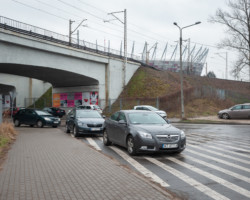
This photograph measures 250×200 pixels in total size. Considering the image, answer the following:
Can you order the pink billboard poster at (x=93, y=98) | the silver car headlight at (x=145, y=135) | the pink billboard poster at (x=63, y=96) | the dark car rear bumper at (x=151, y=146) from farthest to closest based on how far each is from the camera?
the pink billboard poster at (x=63, y=96) → the pink billboard poster at (x=93, y=98) → the silver car headlight at (x=145, y=135) → the dark car rear bumper at (x=151, y=146)

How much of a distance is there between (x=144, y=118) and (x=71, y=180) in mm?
4996

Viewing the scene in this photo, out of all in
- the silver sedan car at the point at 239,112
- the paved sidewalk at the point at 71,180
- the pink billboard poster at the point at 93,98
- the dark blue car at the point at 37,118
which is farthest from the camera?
the pink billboard poster at the point at 93,98

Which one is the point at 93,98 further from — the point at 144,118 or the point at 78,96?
the point at 144,118

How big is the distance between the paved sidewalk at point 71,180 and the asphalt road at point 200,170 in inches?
22.3

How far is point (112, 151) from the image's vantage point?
10.6 m

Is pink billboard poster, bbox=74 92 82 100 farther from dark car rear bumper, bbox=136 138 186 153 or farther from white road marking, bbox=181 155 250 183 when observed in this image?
white road marking, bbox=181 155 250 183

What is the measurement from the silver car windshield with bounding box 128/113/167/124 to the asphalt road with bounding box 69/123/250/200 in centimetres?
112

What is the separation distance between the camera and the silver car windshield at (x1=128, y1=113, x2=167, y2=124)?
1039 centimetres

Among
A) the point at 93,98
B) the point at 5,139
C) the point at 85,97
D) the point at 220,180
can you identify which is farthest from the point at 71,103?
the point at 220,180

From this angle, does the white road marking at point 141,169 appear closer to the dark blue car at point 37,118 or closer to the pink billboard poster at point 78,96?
the dark blue car at point 37,118

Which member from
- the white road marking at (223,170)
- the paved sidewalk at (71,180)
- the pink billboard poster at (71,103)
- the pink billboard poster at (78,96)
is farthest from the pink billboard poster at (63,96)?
the white road marking at (223,170)

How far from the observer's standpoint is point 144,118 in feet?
34.8

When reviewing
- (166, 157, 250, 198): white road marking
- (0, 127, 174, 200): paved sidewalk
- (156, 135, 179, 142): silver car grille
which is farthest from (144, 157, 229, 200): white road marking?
(156, 135, 179, 142): silver car grille

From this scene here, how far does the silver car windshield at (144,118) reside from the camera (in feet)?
34.1
